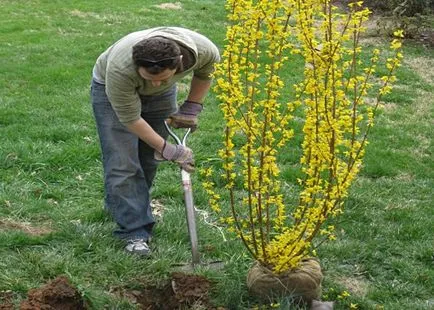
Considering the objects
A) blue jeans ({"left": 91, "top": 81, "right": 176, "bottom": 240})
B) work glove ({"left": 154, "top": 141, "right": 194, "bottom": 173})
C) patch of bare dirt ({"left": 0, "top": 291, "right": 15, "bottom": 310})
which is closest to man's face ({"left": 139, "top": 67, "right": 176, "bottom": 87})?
work glove ({"left": 154, "top": 141, "right": 194, "bottom": 173})

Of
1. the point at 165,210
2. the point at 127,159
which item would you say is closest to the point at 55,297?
the point at 127,159

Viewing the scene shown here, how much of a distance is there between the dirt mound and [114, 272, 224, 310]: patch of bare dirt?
267 mm

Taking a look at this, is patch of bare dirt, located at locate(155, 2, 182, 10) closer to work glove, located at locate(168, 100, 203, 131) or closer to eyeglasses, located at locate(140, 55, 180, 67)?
work glove, located at locate(168, 100, 203, 131)

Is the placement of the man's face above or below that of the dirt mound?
above

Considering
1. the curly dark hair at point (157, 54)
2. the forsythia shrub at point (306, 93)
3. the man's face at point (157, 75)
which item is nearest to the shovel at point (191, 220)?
the forsythia shrub at point (306, 93)

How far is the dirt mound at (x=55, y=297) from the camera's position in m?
3.51

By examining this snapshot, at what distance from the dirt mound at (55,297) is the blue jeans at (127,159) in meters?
0.73

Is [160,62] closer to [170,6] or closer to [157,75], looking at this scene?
[157,75]

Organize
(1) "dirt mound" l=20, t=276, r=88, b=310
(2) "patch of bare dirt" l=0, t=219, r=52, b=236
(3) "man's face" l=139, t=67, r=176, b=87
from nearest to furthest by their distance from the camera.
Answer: (1) "dirt mound" l=20, t=276, r=88, b=310 < (3) "man's face" l=139, t=67, r=176, b=87 < (2) "patch of bare dirt" l=0, t=219, r=52, b=236

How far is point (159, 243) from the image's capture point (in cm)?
450

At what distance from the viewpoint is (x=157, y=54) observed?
3525 millimetres

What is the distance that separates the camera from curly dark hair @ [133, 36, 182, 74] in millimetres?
3526

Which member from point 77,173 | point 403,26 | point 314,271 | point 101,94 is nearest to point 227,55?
point 101,94

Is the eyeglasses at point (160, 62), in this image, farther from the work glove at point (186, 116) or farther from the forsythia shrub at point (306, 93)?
the work glove at point (186, 116)
